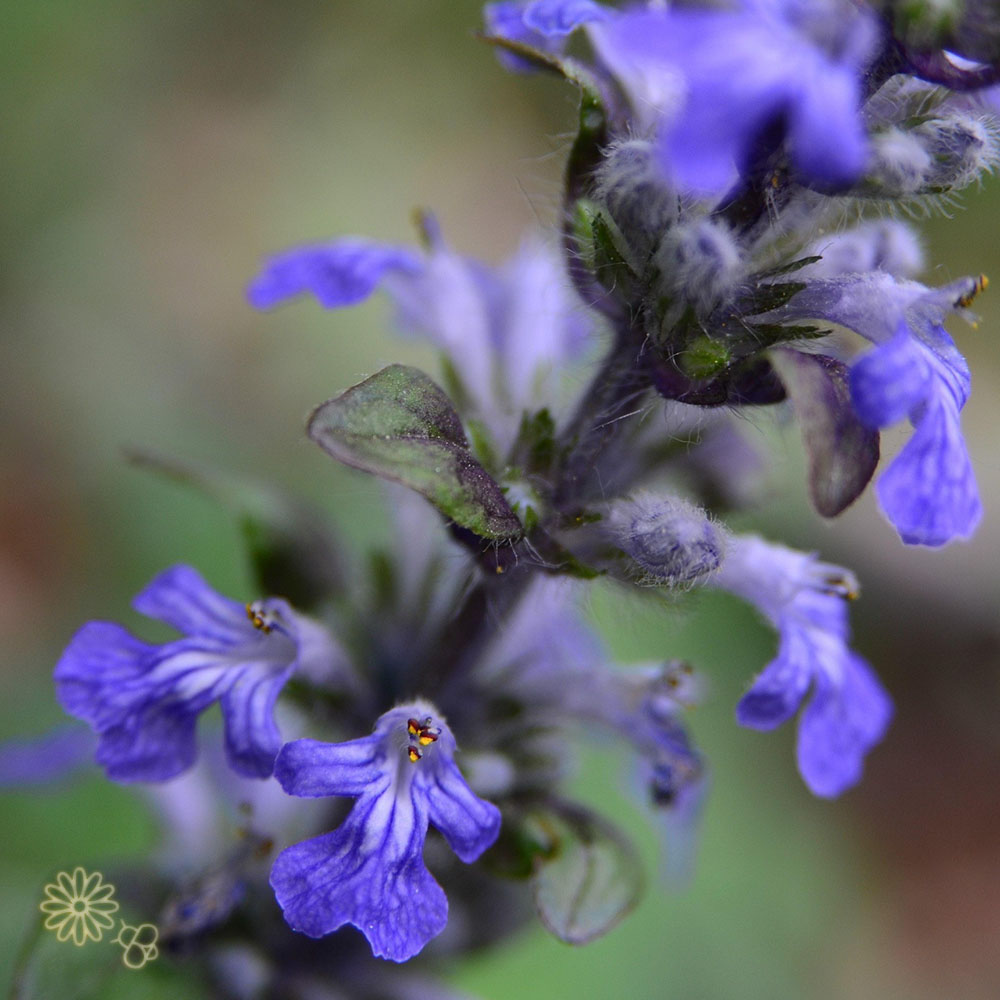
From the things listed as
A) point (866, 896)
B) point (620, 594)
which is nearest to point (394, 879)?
point (620, 594)

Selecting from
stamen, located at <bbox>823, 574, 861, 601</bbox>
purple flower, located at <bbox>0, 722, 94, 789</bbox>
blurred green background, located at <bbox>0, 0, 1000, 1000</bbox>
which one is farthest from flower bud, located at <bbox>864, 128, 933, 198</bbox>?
blurred green background, located at <bbox>0, 0, 1000, 1000</bbox>

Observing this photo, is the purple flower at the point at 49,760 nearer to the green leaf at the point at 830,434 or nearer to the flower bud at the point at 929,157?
the green leaf at the point at 830,434

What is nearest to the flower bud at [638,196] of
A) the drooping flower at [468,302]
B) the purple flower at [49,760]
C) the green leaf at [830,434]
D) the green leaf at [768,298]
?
the green leaf at [768,298]

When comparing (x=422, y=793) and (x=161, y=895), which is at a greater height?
(x=422, y=793)

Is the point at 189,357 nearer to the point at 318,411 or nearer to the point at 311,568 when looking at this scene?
the point at 311,568

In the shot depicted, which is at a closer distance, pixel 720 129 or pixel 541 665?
pixel 720 129

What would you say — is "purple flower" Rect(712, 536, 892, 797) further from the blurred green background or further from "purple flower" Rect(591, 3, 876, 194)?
the blurred green background
